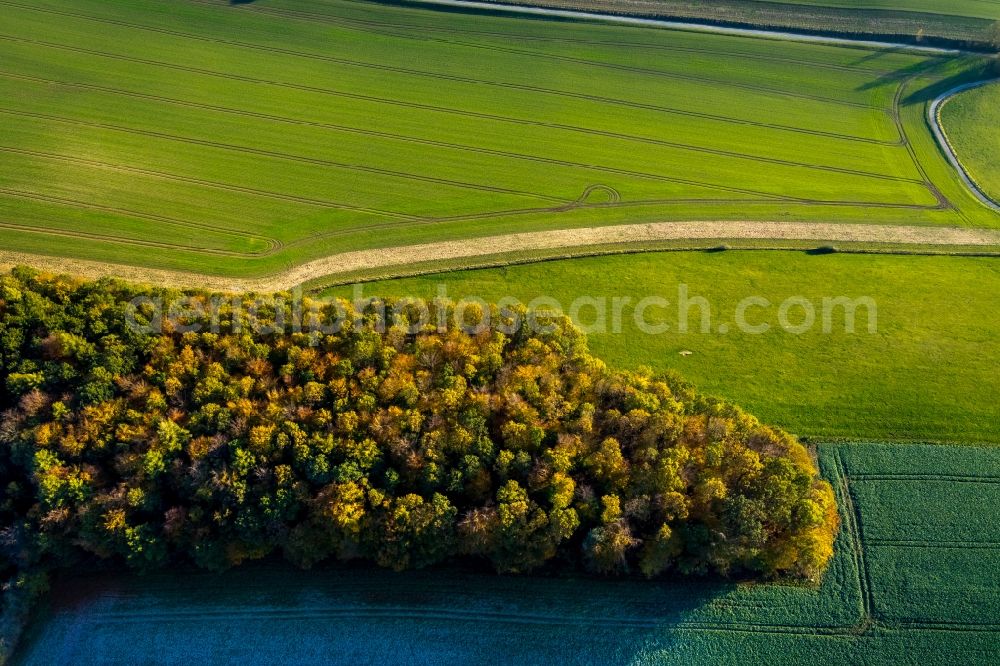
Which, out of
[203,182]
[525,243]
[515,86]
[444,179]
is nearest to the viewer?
[525,243]

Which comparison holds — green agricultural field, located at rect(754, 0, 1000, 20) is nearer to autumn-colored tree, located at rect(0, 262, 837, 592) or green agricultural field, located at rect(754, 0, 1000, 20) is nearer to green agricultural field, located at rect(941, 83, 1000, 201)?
green agricultural field, located at rect(941, 83, 1000, 201)

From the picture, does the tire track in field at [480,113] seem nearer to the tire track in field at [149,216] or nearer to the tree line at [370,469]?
the tire track in field at [149,216]

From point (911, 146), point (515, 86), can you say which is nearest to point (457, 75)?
point (515, 86)

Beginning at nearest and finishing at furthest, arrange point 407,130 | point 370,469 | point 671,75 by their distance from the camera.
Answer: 1. point 370,469
2. point 407,130
3. point 671,75

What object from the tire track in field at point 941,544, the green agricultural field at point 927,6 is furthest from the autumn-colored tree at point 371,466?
the green agricultural field at point 927,6

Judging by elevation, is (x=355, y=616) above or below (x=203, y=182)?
below

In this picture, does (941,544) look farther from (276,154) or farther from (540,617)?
(276,154)

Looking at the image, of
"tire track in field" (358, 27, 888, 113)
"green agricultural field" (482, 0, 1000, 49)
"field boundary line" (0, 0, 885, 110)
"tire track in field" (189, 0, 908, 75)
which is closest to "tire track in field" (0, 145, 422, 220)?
"field boundary line" (0, 0, 885, 110)
